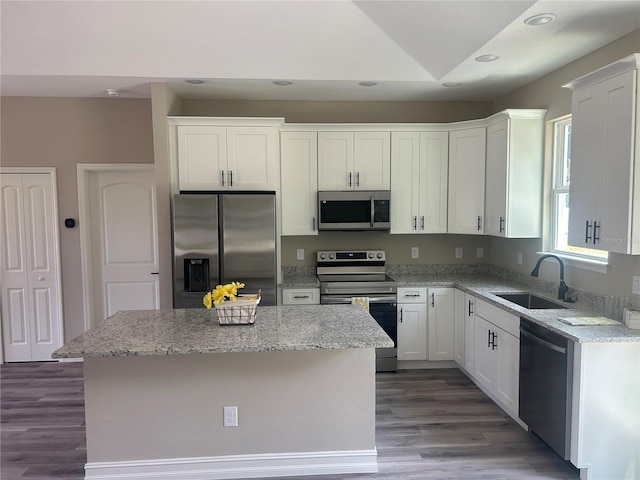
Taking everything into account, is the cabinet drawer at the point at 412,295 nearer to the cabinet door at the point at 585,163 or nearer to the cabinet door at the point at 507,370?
the cabinet door at the point at 507,370

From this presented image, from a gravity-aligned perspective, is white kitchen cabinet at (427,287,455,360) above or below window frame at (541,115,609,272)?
below

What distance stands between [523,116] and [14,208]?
16.7 feet

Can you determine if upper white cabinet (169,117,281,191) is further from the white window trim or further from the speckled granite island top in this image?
the white window trim

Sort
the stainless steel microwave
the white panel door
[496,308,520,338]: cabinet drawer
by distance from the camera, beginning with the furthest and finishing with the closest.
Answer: the white panel door
the stainless steel microwave
[496,308,520,338]: cabinet drawer

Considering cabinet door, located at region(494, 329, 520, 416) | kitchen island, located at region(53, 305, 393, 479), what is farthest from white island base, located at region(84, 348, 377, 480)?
cabinet door, located at region(494, 329, 520, 416)

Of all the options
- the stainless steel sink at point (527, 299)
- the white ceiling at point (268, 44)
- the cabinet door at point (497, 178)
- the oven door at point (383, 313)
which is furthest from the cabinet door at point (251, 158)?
the stainless steel sink at point (527, 299)

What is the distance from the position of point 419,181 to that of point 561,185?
51.8 inches

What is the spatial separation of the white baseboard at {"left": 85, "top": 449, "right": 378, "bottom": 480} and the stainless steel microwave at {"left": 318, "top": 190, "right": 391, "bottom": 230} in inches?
88.7

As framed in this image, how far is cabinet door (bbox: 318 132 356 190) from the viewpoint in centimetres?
428

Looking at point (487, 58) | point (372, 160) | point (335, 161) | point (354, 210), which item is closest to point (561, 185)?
point (487, 58)

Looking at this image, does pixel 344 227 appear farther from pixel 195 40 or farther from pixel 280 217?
pixel 195 40

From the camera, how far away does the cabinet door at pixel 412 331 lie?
13.6ft

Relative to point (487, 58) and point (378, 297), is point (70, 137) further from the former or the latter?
point (487, 58)

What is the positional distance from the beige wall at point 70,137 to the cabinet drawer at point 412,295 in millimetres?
2960
